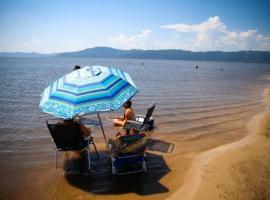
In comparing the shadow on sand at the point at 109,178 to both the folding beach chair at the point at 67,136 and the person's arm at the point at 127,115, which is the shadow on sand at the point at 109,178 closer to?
the folding beach chair at the point at 67,136

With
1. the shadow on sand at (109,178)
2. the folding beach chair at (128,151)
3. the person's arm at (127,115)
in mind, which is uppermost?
the person's arm at (127,115)

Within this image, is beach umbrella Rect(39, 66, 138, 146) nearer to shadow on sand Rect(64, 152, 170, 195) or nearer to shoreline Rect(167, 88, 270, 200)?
shadow on sand Rect(64, 152, 170, 195)

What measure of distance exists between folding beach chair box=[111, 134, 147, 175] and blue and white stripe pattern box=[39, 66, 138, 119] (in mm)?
977

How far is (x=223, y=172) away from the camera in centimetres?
645

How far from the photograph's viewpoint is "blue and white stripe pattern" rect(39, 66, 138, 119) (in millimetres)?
5859

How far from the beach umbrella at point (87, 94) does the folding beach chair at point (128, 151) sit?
0.97 meters

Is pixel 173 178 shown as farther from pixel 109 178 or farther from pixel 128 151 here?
pixel 109 178

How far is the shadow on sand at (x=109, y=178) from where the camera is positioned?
20.3ft

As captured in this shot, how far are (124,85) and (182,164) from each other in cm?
306

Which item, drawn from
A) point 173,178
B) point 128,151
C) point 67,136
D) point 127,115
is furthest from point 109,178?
point 127,115

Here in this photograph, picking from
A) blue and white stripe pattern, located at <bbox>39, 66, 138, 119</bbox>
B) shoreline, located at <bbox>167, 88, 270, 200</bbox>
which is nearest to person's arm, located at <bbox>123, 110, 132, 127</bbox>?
blue and white stripe pattern, located at <bbox>39, 66, 138, 119</bbox>

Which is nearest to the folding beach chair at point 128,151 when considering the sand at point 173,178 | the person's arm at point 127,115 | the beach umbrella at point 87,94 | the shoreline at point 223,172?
the sand at point 173,178

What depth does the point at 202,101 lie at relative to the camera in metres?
18.8

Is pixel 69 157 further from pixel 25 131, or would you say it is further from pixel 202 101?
pixel 202 101
